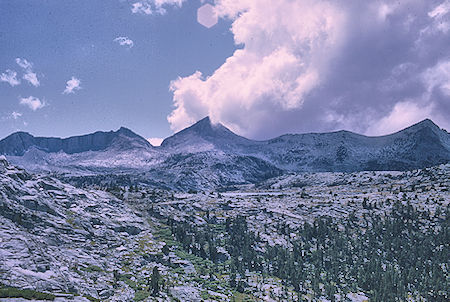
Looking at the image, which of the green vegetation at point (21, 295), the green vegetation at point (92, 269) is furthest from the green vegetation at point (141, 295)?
the green vegetation at point (21, 295)

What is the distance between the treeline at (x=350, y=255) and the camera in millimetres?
63000

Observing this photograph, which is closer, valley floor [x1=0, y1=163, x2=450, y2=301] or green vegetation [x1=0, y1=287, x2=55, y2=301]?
green vegetation [x1=0, y1=287, x2=55, y2=301]

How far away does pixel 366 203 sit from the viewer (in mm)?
127125

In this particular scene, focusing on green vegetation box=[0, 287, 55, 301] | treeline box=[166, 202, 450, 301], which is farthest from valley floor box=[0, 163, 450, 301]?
treeline box=[166, 202, 450, 301]

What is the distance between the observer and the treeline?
207 feet

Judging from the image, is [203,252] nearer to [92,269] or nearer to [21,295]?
[92,269]

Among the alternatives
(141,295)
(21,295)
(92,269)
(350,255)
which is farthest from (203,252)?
(21,295)

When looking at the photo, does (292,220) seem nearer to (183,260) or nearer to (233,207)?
(233,207)

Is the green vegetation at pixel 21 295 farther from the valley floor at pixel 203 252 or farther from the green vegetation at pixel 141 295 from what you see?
the green vegetation at pixel 141 295

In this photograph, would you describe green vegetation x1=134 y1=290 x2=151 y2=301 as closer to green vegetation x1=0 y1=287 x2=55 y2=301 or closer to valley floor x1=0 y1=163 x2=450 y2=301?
valley floor x1=0 y1=163 x2=450 y2=301

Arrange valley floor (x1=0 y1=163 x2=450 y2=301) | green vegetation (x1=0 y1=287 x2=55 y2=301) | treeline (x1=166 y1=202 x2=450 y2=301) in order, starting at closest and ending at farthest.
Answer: green vegetation (x1=0 y1=287 x2=55 y2=301)
valley floor (x1=0 y1=163 x2=450 y2=301)
treeline (x1=166 y1=202 x2=450 y2=301)

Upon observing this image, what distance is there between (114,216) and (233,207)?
201 feet

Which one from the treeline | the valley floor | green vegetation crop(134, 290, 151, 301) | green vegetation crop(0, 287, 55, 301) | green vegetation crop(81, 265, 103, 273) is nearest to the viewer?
green vegetation crop(0, 287, 55, 301)

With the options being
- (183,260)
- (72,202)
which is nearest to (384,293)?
(183,260)
